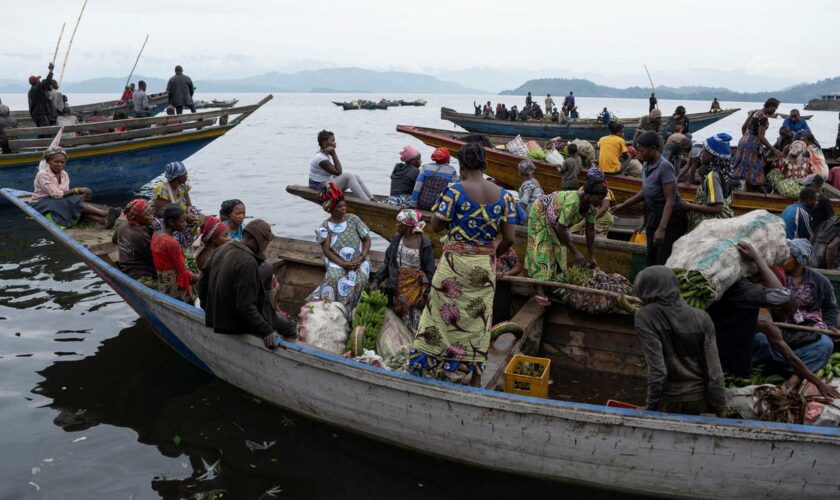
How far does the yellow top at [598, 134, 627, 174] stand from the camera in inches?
416

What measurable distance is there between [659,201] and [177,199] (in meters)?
5.38

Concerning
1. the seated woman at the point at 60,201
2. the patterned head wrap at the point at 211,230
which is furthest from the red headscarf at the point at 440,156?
the seated woman at the point at 60,201

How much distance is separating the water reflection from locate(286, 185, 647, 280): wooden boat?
2.83 m

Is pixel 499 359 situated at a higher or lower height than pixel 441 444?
higher

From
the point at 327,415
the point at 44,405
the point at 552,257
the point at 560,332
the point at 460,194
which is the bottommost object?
the point at 44,405

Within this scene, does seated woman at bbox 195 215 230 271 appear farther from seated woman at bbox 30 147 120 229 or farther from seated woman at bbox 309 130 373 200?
seated woman at bbox 30 147 120 229

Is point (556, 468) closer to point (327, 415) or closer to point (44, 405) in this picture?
point (327, 415)

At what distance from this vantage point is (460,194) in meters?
4.10

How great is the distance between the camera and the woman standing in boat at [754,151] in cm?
962

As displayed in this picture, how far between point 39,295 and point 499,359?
23.4 ft

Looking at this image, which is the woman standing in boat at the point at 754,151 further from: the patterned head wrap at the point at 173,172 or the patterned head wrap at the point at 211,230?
the patterned head wrap at the point at 173,172

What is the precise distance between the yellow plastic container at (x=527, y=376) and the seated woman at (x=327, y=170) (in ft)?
13.5

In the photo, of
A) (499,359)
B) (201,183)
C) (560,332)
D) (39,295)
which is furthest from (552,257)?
(201,183)

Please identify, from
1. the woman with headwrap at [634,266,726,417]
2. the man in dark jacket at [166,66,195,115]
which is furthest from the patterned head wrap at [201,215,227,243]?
the man in dark jacket at [166,66,195,115]
